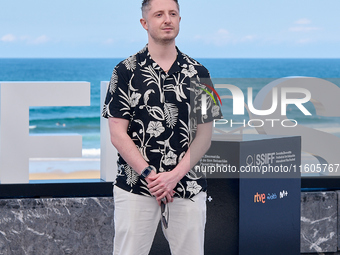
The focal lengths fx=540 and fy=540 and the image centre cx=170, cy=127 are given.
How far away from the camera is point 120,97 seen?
2.22m

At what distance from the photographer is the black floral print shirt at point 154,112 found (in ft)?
7.29

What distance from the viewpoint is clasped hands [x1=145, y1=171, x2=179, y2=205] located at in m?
2.16

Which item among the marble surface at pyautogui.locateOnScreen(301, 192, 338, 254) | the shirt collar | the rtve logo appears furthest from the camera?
the marble surface at pyautogui.locateOnScreen(301, 192, 338, 254)

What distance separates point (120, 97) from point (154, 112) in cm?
15

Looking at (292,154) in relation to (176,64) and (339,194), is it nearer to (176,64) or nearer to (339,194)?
(176,64)

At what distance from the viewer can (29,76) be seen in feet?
107

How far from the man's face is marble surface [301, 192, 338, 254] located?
2.11m

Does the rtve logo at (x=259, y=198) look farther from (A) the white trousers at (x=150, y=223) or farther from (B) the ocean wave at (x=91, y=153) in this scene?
A: (B) the ocean wave at (x=91, y=153)

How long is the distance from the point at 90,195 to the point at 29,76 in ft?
98.5

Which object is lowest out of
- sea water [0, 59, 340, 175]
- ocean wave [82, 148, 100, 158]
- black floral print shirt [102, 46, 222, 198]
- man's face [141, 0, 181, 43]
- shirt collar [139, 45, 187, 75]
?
ocean wave [82, 148, 100, 158]

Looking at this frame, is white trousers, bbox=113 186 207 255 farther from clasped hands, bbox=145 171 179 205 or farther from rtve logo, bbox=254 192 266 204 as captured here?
rtve logo, bbox=254 192 266 204

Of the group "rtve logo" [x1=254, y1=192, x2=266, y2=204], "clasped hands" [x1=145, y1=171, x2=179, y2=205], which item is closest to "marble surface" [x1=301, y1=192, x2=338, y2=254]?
"rtve logo" [x1=254, y1=192, x2=266, y2=204]

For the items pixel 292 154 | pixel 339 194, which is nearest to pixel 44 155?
pixel 292 154

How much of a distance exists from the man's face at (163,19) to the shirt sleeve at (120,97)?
203mm
